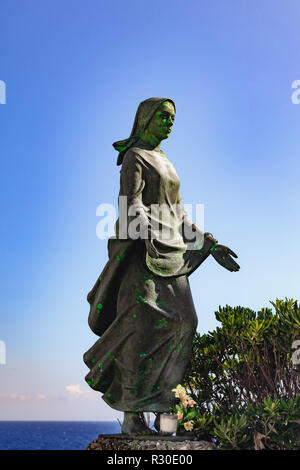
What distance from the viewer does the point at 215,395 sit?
6.47 m

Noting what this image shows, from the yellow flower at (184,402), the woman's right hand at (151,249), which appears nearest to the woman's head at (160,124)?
the woman's right hand at (151,249)

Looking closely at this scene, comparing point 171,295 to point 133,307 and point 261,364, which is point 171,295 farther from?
point 261,364

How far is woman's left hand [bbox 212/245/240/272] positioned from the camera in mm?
6652

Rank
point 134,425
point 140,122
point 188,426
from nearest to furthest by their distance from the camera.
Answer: point 188,426 < point 134,425 < point 140,122

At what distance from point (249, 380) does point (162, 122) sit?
10.9 ft

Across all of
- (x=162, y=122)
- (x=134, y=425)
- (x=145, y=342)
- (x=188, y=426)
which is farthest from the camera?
(x=162, y=122)

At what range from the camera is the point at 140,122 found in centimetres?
685

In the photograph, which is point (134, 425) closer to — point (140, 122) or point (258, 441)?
point (258, 441)

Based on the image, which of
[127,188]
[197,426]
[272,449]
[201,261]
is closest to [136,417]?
[197,426]

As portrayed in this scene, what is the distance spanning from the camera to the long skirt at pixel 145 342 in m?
5.93

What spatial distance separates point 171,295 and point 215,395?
1448 millimetres

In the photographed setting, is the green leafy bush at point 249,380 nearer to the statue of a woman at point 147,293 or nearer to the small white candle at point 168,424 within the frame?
the small white candle at point 168,424

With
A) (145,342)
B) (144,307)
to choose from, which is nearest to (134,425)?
(145,342)
